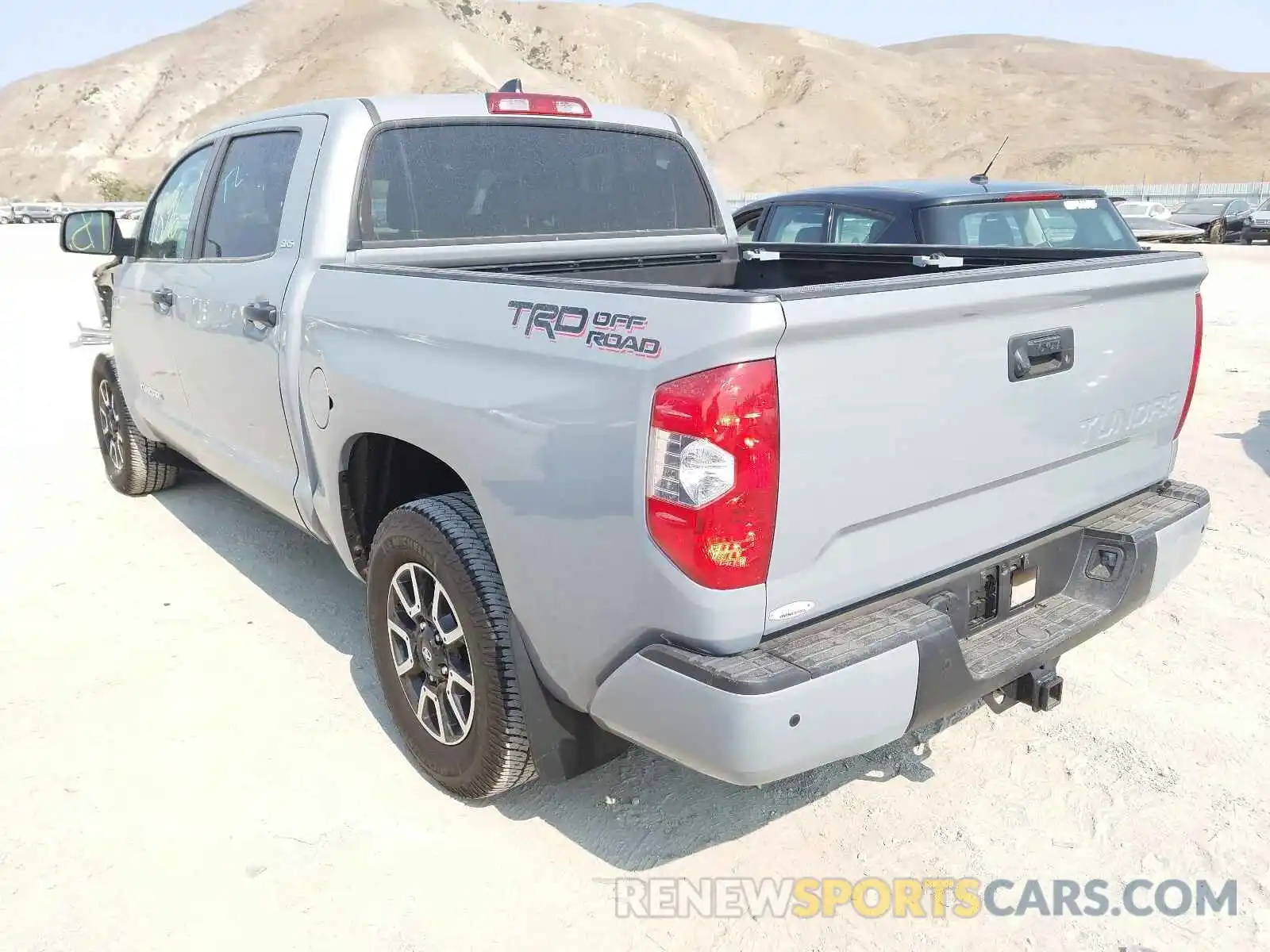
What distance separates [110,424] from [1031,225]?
5804mm

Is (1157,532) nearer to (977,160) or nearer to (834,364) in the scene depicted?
(834,364)

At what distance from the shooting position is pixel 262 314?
143 inches

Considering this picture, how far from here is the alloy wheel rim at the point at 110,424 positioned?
596 cm

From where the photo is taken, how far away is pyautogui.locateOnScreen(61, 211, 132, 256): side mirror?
5027 mm

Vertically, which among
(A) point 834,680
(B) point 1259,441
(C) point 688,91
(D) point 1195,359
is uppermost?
(C) point 688,91

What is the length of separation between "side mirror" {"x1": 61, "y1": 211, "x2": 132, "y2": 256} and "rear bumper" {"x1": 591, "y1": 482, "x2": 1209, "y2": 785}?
3.98 m

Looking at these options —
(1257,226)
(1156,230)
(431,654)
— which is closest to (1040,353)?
(431,654)

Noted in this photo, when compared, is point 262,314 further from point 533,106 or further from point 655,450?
point 655,450

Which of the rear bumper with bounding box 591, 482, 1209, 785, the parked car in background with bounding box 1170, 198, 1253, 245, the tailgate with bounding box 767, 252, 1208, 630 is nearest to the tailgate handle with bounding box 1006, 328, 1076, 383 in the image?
the tailgate with bounding box 767, 252, 1208, 630

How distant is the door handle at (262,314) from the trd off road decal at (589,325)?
4.38 feet

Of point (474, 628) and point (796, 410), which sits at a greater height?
point (796, 410)

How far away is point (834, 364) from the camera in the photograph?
2.21 metres

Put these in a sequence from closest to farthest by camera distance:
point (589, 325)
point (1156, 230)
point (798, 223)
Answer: point (589, 325) → point (798, 223) → point (1156, 230)

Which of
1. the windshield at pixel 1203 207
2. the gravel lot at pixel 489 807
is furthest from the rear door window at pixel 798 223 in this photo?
the windshield at pixel 1203 207
